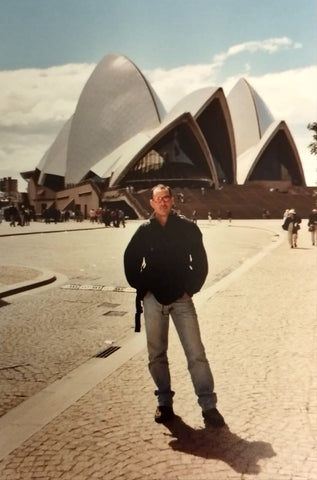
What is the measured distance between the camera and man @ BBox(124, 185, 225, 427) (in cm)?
265

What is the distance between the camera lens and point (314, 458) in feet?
7.71

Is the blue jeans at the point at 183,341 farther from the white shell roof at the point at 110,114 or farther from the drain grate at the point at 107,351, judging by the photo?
the white shell roof at the point at 110,114

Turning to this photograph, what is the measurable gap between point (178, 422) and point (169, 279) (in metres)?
0.77

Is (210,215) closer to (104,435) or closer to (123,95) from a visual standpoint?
(123,95)

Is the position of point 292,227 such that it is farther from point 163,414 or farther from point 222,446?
point 222,446

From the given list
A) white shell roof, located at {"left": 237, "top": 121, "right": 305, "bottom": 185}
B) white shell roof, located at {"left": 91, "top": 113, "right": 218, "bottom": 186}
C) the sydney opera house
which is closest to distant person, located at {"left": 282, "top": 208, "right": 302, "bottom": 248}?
the sydney opera house

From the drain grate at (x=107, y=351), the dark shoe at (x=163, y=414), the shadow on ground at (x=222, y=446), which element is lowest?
the drain grate at (x=107, y=351)

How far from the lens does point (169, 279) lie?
2.69m

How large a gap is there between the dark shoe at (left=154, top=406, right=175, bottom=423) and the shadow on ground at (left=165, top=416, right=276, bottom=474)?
5 centimetres

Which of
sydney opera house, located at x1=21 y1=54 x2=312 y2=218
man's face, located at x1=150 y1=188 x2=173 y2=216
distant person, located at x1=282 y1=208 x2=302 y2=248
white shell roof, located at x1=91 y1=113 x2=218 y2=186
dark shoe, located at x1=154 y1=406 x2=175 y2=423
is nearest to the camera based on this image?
man's face, located at x1=150 y1=188 x2=173 y2=216

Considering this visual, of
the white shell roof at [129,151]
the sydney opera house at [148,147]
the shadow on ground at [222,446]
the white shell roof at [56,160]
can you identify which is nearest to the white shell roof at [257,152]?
the sydney opera house at [148,147]

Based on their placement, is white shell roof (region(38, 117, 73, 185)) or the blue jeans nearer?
the blue jeans

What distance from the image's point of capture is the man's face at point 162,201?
8.63 ft

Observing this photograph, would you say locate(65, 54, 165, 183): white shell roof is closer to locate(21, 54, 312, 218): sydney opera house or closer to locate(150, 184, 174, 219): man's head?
locate(21, 54, 312, 218): sydney opera house
